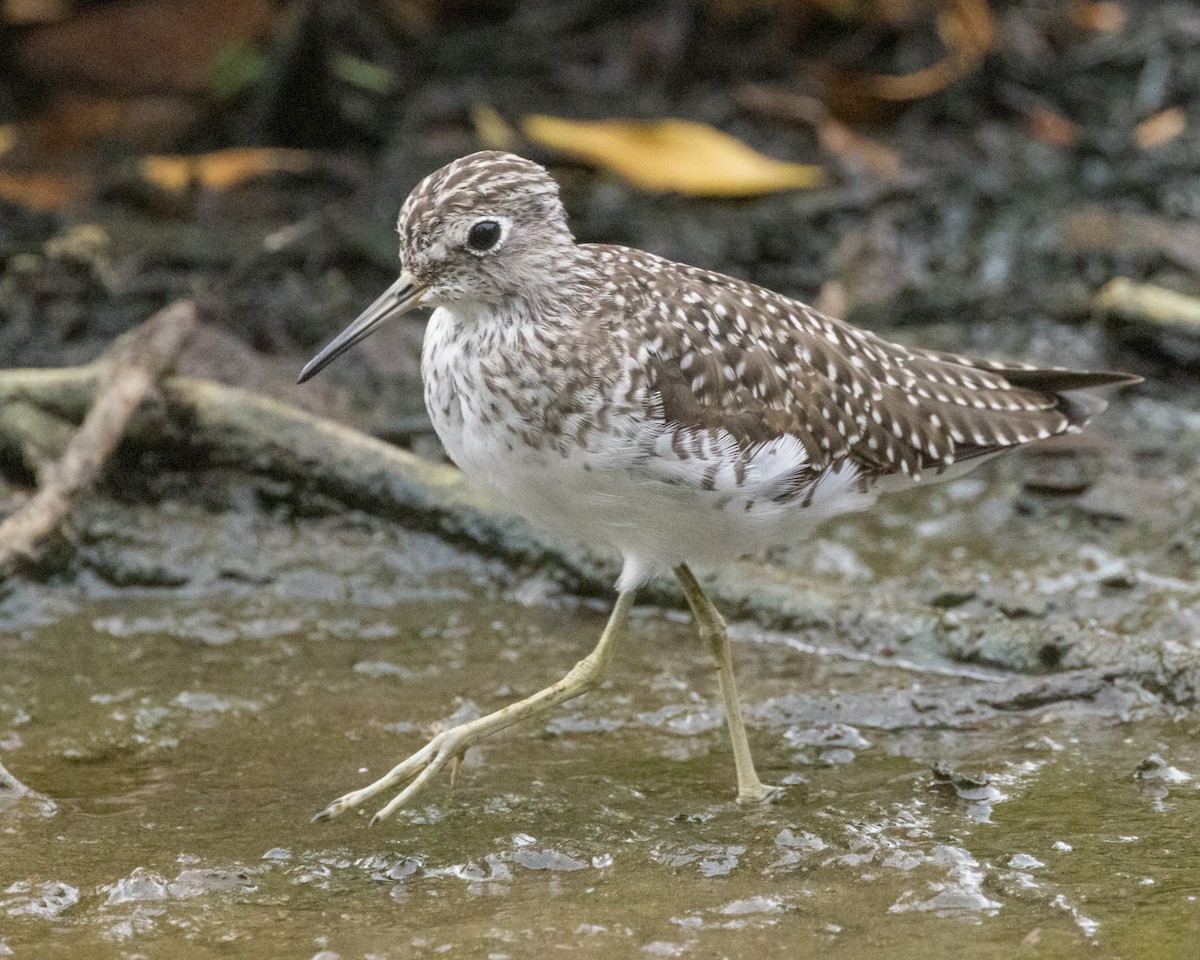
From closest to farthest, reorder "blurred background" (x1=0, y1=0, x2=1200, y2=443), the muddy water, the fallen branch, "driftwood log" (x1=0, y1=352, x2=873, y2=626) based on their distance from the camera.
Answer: the muddy water
the fallen branch
"driftwood log" (x1=0, y1=352, x2=873, y2=626)
"blurred background" (x1=0, y1=0, x2=1200, y2=443)

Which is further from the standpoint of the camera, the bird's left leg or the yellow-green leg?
the bird's left leg

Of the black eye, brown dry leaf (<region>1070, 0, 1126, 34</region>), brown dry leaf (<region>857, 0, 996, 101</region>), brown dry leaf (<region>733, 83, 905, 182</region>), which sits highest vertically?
brown dry leaf (<region>1070, 0, 1126, 34</region>)

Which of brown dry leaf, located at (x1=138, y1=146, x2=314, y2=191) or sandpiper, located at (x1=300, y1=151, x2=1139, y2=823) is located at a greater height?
brown dry leaf, located at (x1=138, y1=146, x2=314, y2=191)

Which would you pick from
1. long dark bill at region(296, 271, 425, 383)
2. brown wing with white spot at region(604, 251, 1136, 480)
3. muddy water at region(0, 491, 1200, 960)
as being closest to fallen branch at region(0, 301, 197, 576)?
muddy water at region(0, 491, 1200, 960)

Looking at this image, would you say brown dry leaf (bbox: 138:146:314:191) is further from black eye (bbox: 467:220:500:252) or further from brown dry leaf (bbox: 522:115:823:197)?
black eye (bbox: 467:220:500:252)

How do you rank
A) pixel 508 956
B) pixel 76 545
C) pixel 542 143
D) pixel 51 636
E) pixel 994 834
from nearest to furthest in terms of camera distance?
pixel 508 956
pixel 994 834
pixel 51 636
pixel 76 545
pixel 542 143

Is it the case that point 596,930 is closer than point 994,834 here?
Yes

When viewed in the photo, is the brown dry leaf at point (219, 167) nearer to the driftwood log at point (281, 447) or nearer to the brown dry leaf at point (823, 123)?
the driftwood log at point (281, 447)

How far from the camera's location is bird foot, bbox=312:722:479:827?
4.80 m

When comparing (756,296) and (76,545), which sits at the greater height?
(756,296)

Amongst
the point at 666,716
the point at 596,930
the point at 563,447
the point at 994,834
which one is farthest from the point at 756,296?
the point at 596,930

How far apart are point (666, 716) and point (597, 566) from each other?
102 centimetres

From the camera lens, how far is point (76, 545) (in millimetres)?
6711

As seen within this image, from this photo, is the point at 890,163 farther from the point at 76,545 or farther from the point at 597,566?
the point at 76,545
